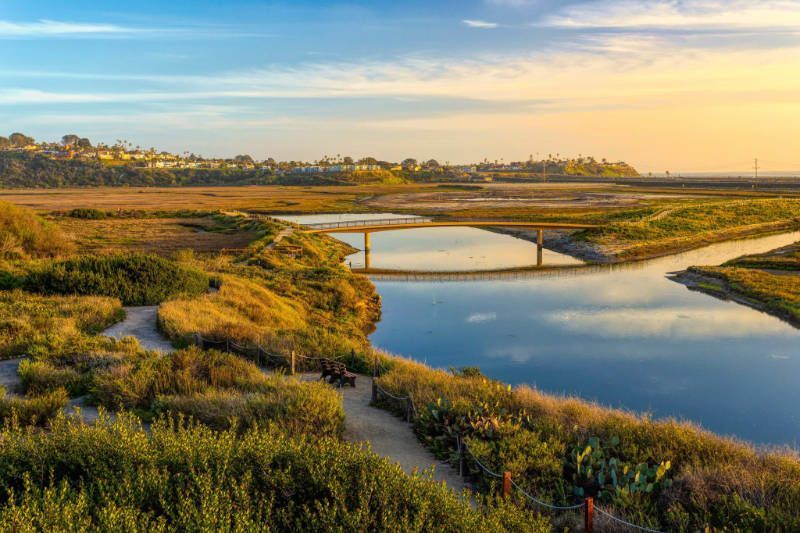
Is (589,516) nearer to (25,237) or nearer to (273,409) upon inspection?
(273,409)

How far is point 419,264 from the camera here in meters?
57.0

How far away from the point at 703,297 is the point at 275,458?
39603mm

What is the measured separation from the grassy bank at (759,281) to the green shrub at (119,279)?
3211 cm

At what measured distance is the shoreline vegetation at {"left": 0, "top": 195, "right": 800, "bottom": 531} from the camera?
6.26 metres

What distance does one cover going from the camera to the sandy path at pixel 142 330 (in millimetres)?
17909

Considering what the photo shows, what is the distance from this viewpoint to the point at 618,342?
29469 millimetres

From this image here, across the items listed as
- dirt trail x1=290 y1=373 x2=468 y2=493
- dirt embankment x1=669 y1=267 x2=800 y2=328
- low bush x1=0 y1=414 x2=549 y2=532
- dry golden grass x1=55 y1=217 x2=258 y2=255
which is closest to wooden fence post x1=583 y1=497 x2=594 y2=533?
low bush x1=0 y1=414 x2=549 y2=532

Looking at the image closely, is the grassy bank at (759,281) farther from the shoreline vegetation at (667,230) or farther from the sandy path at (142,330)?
the sandy path at (142,330)

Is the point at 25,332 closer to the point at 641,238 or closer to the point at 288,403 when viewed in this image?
the point at 288,403

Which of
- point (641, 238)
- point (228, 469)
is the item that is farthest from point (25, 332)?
point (641, 238)

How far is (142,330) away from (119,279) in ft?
22.9

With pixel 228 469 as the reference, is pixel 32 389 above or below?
below

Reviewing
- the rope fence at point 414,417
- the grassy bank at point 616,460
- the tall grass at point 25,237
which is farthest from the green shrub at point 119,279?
the grassy bank at point 616,460

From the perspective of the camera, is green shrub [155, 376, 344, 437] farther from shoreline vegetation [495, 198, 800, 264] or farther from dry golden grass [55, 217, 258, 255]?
shoreline vegetation [495, 198, 800, 264]
